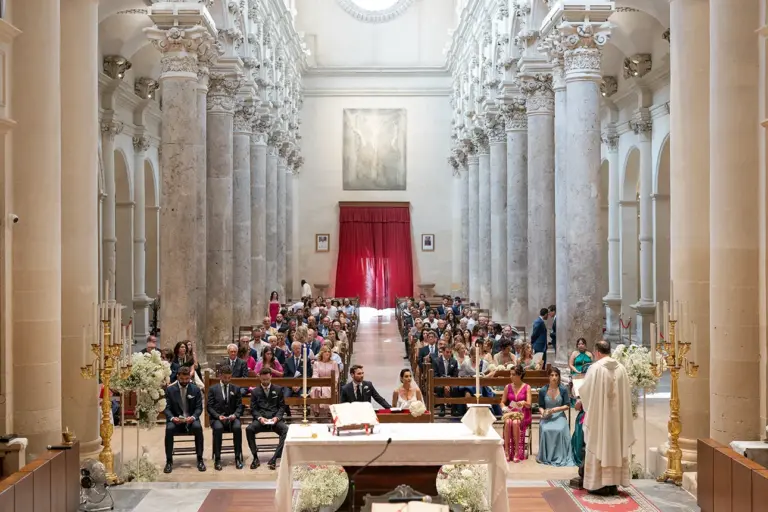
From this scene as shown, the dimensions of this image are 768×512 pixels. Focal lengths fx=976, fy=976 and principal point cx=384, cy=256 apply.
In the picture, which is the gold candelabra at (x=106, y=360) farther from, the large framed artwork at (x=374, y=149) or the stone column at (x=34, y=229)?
the large framed artwork at (x=374, y=149)

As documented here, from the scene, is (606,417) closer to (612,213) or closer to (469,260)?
(612,213)

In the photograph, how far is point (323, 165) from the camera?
152ft

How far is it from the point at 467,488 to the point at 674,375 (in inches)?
128

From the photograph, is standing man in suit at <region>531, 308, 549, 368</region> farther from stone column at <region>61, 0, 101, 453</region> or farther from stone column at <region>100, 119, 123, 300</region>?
stone column at <region>100, 119, 123, 300</region>

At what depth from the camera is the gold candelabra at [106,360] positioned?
36.4 ft

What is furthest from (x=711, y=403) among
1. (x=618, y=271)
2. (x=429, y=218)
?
(x=429, y=218)

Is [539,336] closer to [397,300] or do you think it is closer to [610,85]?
[610,85]

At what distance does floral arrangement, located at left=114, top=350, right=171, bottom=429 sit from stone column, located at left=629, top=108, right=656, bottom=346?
59.3 feet

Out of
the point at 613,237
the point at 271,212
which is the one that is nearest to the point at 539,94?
the point at 613,237

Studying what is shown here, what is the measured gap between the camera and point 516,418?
525 inches

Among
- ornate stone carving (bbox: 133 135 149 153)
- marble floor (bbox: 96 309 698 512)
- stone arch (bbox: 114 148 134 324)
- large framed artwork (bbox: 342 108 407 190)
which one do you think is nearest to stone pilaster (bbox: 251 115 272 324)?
ornate stone carving (bbox: 133 135 149 153)

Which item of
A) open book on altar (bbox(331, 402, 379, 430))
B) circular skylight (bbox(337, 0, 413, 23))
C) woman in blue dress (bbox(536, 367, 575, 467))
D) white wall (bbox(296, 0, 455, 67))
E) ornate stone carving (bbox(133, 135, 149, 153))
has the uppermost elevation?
circular skylight (bbox(337, 0, 413, 23))

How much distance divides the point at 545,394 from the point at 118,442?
6.23 metres

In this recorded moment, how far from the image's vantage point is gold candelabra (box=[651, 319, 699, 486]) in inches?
436
